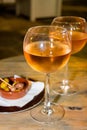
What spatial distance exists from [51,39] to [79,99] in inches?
7.7

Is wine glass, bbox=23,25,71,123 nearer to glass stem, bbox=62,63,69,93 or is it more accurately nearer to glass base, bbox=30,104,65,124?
glass base, bbox=30,104,65,124

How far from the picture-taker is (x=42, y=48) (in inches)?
26.5

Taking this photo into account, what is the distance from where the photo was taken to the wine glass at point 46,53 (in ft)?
2.16

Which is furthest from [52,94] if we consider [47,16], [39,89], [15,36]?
[47,16]

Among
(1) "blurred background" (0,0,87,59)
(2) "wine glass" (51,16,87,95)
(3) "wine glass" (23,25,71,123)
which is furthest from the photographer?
(1) "blurred background" (0,0,87,59)

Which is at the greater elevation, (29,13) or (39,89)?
(39,89)

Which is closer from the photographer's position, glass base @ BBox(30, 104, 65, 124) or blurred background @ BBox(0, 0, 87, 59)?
glass base @ BBox(30, 104, 65, 124)

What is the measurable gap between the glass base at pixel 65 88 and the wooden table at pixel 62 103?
2 centimetres

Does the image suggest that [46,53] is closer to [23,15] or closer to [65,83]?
[65,83]

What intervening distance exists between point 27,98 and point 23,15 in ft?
13.8

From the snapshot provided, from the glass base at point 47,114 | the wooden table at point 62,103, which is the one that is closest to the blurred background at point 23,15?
the wooden table at point 62,103

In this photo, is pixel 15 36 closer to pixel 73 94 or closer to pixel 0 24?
pixel 0 24

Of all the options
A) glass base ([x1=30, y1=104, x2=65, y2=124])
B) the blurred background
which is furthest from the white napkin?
the blurred background

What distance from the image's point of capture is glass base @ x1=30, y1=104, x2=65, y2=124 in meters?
0.70
